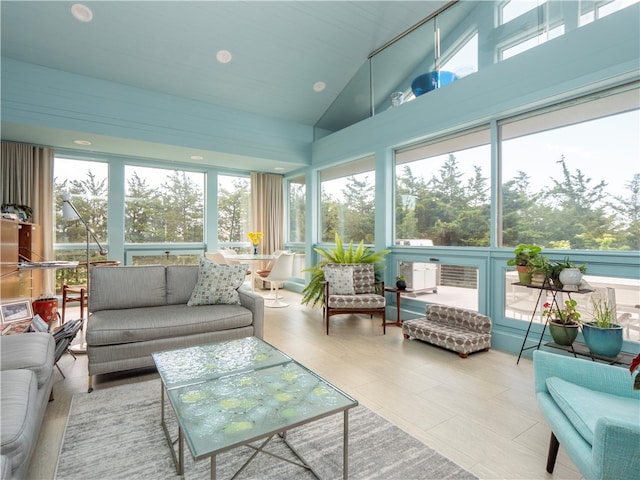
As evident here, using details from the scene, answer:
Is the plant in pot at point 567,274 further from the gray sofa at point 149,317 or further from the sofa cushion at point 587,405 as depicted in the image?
the gray sofa at point 149,317

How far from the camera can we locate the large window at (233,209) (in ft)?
23.7

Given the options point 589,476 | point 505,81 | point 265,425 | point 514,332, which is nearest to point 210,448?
point 265,425

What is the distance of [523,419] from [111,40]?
18.5 ft

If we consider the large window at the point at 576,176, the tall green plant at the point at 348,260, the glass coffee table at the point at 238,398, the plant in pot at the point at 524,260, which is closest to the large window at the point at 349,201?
the tall green plant at the point at 348,260

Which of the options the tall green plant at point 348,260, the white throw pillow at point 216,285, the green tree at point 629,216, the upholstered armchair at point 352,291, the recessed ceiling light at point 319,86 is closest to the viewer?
the green tree at point 629,216

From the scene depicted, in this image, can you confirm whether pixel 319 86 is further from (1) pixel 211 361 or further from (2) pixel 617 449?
(2) pixel 617 449

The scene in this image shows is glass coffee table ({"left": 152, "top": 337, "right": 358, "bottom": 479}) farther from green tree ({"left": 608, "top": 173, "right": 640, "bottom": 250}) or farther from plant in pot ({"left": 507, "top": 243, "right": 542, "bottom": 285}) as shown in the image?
green tree ({"left": 608, "top": 173, "right": 640, "bottom": 250})

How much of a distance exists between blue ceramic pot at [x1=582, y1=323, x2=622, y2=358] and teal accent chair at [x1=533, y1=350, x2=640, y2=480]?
120 cm

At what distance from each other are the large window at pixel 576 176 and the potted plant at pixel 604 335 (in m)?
0.64

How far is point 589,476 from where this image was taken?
3.94 ft

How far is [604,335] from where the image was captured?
Result: 2.60 metres

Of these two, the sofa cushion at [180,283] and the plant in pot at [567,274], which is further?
the sofa cushion at [180,283]

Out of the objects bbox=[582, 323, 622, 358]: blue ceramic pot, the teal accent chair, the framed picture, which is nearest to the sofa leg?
the teal accent chair

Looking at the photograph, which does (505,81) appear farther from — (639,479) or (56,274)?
(56,274)
